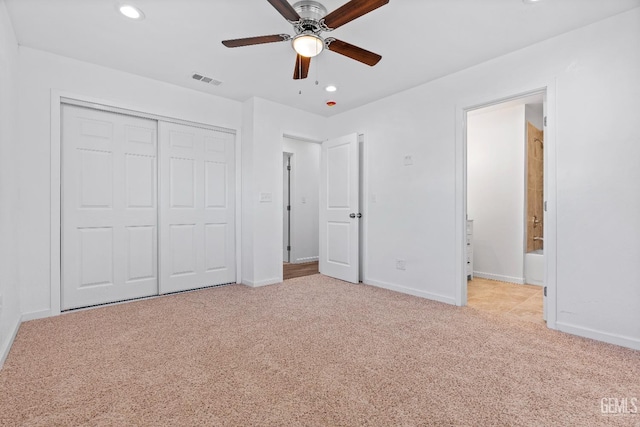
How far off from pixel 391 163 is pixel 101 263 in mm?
3511

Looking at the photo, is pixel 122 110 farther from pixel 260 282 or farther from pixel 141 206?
pixel 260 282

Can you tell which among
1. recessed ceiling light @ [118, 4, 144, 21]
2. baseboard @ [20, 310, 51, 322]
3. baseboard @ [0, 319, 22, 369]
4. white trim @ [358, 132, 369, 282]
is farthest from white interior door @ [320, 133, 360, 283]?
baseboard @ [0, 319, 22, 369]

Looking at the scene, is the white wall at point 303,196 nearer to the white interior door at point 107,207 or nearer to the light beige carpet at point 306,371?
the white interior door at point 107,207

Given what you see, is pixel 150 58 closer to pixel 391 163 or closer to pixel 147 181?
pixel 147 181

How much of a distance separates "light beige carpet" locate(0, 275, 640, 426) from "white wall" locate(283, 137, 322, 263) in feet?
10.4

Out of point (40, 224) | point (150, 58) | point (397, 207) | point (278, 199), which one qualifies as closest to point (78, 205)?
point (40, 224)

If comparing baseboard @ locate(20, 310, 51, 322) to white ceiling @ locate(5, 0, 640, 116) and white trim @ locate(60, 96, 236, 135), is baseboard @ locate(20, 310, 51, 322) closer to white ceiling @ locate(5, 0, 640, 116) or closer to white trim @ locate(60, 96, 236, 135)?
white trim @ locate(60, 96, 236, 135)

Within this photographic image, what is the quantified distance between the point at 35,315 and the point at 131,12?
276 centimetres

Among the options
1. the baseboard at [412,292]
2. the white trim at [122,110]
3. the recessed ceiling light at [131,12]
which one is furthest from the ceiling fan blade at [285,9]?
the baseboard at [412,292]

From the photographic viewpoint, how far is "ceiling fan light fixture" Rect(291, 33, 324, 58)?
2181mm

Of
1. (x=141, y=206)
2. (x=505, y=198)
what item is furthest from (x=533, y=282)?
(x=141, y=206)

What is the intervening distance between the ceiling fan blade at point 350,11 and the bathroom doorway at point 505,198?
9.15 feet

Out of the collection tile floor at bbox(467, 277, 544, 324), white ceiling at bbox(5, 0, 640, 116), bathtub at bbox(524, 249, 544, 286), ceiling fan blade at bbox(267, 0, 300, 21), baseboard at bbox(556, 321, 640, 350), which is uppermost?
white ceiling at bbox(5, 0, 640, 116)

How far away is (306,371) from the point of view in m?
1.90
